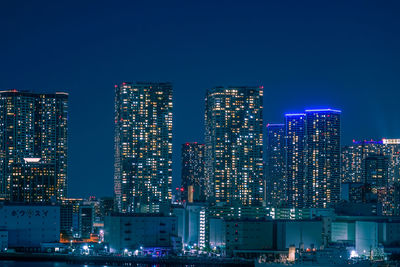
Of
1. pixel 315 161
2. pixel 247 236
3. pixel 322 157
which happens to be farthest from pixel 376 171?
pixel 247 236

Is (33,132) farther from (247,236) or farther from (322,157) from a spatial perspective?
(247,236)

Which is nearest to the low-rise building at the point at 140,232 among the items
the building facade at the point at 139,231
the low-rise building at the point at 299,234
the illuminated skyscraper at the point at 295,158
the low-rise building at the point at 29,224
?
the building facade at the point at 139,231

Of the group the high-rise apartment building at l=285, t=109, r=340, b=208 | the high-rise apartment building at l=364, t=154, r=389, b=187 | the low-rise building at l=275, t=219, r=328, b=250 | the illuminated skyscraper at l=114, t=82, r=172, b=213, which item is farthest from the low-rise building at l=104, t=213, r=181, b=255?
the high-rise apartment building at l=364, t=154, r=389, b=187

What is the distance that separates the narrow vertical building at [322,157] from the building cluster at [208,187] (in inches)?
9.3

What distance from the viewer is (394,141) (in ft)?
634

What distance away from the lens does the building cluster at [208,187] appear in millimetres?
106750

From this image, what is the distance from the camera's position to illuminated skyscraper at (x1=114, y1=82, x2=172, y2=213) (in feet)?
498

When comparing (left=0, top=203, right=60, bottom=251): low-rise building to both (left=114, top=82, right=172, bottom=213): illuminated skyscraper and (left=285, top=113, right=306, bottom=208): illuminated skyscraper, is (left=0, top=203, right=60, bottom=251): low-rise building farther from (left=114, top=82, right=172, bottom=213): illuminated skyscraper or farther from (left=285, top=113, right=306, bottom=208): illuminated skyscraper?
(left=285, top=113, right=306, bottom=208): illuminated skyscraper

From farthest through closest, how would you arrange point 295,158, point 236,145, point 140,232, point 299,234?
point 295,158, point 236,145, point 299,234, point 140,232

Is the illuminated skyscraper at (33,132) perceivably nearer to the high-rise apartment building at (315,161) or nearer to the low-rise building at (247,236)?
the high-rise apartment building at (315,161)

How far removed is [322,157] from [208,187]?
29930 millimetres

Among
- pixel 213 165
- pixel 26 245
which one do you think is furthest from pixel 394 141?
pixel 26 245

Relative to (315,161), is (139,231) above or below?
below

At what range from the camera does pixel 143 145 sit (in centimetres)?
15225
